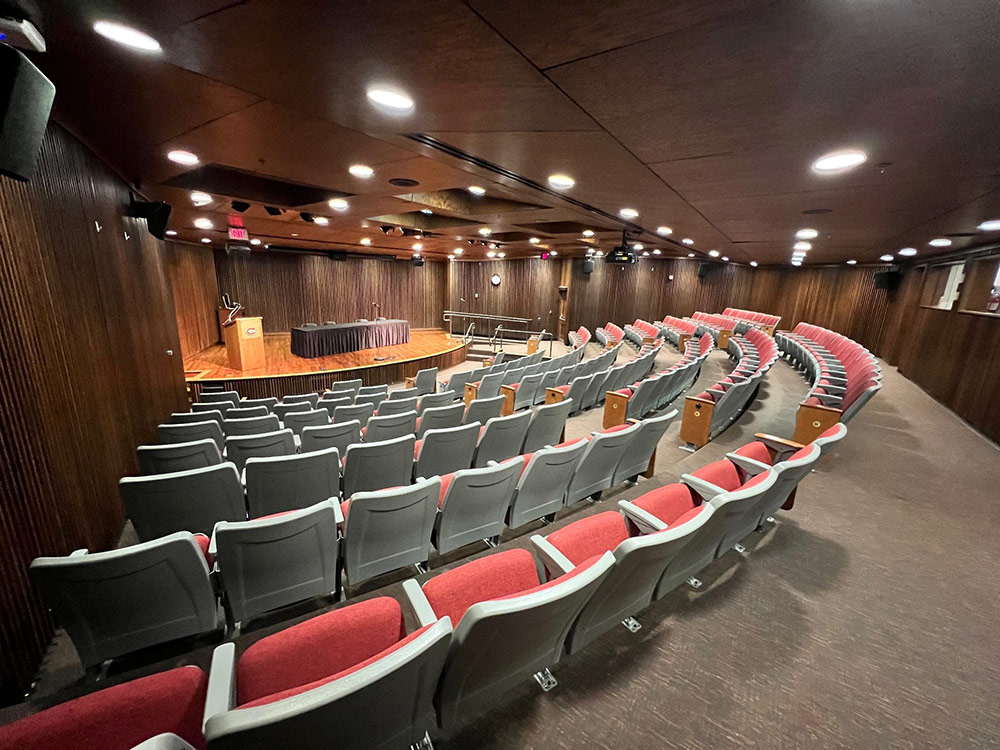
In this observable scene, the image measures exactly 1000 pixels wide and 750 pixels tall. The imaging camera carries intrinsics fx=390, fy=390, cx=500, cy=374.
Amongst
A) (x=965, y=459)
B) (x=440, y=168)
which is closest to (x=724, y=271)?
(x=965, y=459)

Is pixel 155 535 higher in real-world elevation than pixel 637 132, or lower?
lower

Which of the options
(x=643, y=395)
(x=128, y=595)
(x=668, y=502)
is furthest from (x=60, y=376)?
(x=643, y=395)

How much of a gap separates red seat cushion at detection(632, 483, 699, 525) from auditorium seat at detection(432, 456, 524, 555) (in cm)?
77

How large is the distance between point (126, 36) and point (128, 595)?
8.53 ft

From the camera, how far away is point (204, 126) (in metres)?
3.12

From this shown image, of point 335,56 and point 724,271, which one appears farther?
point 724,271

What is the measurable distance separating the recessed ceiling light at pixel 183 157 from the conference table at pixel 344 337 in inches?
293

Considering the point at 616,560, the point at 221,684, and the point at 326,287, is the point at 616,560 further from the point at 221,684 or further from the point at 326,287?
the point at 326,287

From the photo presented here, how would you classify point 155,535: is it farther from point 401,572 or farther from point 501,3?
point 501,3

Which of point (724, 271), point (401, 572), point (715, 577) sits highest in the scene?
point (724, 271)

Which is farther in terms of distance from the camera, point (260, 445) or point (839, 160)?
point (260, 445)

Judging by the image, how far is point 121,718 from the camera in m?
1.01

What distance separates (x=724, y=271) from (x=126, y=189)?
694 inches

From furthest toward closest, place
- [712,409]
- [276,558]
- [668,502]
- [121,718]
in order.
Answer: [712,409]
[668,502]
[276,558]
[121,718]
